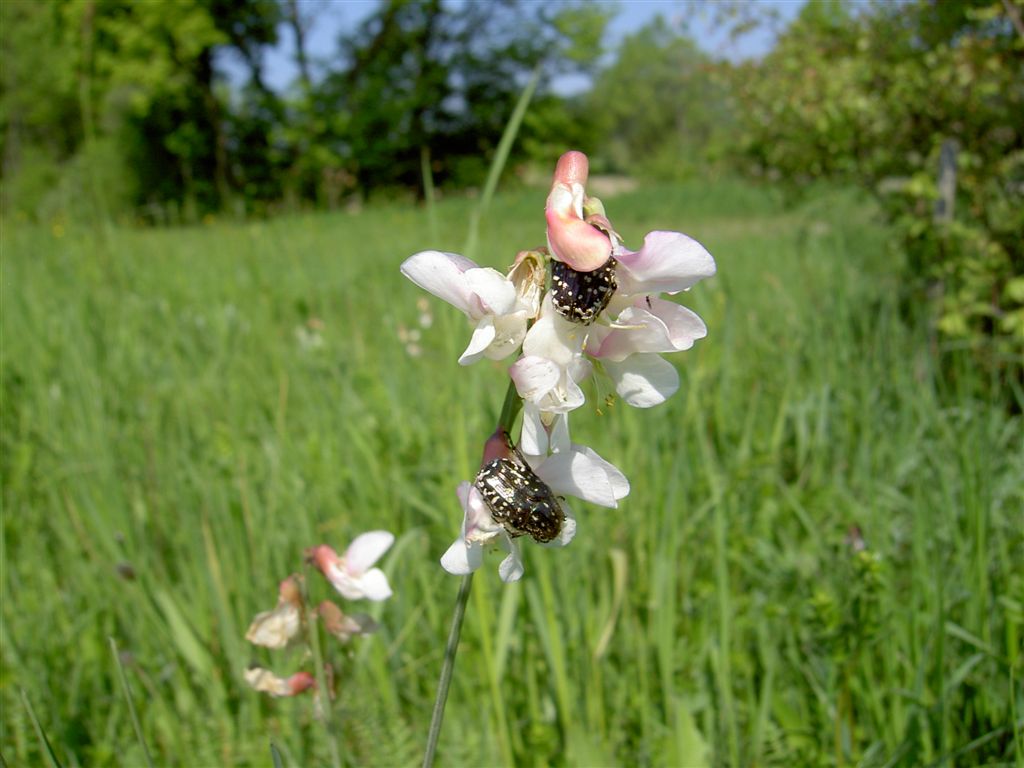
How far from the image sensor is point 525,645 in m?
1.40

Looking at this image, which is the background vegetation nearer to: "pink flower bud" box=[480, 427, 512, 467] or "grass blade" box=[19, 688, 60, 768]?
"grass blade" box=[19, 688, 60, 768]

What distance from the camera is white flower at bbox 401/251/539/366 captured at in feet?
1.83

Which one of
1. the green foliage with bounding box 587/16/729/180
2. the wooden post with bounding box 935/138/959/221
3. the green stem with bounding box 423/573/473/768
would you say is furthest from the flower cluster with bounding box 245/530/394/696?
the green foliage with bounding box 587/16/729/180

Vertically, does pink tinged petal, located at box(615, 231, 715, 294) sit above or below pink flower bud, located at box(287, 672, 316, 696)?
above

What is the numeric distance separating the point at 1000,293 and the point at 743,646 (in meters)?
1.91

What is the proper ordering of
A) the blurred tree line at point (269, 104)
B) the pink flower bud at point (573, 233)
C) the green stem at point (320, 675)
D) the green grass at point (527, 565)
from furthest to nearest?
1. the blurred tree line at point (269, 104)
2. the green grass at point (527, 565)
3. the green stem at point (320, 675)
4. the pink flower bud at point (573, 233)

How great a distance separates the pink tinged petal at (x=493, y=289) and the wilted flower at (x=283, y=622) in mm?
421

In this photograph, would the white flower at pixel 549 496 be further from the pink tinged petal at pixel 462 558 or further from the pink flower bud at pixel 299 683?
the pink flower bud at pixel 299 683

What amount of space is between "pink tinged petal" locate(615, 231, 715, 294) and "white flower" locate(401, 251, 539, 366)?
7 centimetres

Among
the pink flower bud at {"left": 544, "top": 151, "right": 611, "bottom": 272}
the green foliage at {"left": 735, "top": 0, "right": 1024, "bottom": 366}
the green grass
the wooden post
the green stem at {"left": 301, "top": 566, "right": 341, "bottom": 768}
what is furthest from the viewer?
the wooden post

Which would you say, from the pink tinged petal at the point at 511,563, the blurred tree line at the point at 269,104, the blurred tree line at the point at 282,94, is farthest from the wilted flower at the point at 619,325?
the blurred tree line at the point at 282,94

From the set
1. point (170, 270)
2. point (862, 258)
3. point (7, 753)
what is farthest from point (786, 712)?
point (170, 270)

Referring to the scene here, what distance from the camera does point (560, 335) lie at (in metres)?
0.56

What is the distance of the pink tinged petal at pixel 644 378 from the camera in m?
0.60
